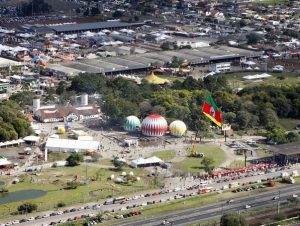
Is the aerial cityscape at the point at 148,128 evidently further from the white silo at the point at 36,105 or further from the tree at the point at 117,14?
the tree at the point at 117,14

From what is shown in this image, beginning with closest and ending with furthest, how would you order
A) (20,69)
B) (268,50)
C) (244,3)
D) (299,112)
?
(299,112)
(20,69)
(268,50)
(244,3)

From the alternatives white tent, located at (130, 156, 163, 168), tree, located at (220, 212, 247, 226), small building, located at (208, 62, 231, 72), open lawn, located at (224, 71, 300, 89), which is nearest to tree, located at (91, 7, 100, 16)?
small building, located at (208, 62, 231, 72)

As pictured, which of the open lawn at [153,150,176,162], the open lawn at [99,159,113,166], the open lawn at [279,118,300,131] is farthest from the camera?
the open lawn at [279,118,300,131]

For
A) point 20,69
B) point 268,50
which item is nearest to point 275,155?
point 20,69

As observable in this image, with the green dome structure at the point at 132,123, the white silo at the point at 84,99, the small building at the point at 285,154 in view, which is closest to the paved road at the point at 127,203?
the small building at the point at 285,154

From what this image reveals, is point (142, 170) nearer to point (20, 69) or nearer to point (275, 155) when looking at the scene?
point (275, 155)

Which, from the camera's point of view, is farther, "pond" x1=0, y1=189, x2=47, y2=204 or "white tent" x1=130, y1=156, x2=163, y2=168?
"white tent" x1=130, y1=156, x2=163, y2=168

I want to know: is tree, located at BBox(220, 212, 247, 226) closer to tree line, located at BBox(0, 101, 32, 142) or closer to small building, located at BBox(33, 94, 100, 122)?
tree line, located at BBox(0, 101, 32, 142)
